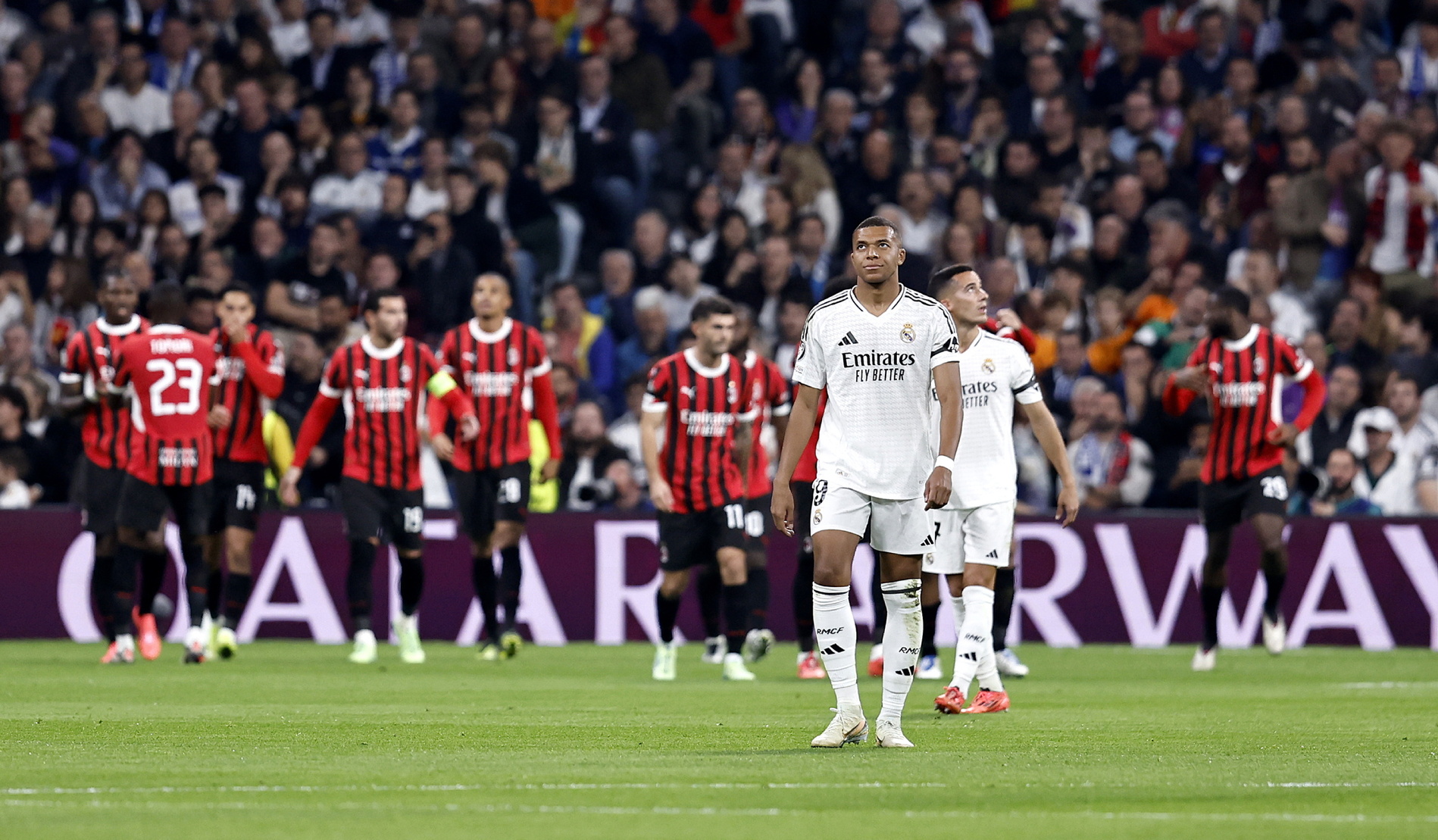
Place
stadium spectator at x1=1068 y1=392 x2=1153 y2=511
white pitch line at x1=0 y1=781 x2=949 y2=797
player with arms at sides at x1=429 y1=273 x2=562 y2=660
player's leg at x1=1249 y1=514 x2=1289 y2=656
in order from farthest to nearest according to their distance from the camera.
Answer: stadium spectator at x1=1068 y1=392 x2=1153 y2=511
player with arms at sides at x1=429 y1=273 x2=562 y2=660
player's leg at x1=1249 y1=514 x2=1289 y2=656
white pitch line at x1=0 y1=781 x2=949 y2=797

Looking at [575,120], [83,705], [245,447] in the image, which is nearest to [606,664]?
[245,447]

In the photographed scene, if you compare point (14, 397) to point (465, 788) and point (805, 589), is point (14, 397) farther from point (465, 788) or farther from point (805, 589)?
point (465, 788)

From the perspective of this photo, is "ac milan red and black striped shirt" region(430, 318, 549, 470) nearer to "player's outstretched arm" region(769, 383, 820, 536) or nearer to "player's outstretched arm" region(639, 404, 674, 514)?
"player's outstretched arm" region(639, 404, 674, 514)

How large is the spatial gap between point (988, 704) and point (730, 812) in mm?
4367

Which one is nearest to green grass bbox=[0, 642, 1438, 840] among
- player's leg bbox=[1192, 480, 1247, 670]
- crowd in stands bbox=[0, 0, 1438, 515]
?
player's leg bbox=[1192, 480, 1247, 670]

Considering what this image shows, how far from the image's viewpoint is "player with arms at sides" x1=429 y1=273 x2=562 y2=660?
15320 millimetres

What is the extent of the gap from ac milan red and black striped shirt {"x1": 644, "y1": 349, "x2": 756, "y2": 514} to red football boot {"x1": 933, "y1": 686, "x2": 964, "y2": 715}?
3402mm

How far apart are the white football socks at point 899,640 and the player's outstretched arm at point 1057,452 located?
1.89m

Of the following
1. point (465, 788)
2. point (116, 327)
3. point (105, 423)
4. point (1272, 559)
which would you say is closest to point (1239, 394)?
point (1272, 559)

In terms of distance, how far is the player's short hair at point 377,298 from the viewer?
49.6 feet

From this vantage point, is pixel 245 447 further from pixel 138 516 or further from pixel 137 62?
pixel 137 62

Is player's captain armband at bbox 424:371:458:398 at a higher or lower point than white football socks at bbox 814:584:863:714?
higher

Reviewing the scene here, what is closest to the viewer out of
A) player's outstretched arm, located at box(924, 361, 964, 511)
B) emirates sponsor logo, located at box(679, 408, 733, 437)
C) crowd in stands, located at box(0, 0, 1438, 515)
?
player's outstretched arm, located at box(924, 361, 964, 511)

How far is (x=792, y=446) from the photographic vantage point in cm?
852
